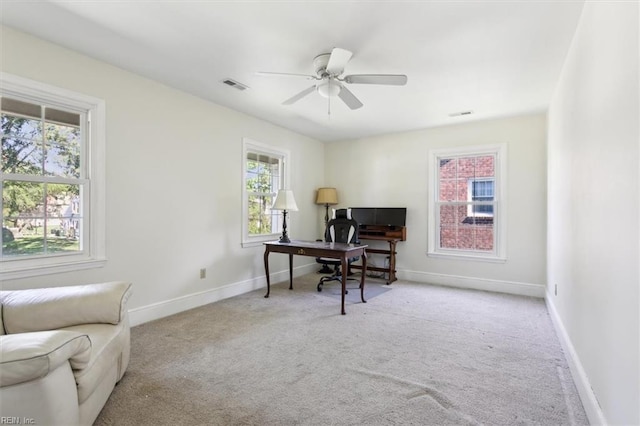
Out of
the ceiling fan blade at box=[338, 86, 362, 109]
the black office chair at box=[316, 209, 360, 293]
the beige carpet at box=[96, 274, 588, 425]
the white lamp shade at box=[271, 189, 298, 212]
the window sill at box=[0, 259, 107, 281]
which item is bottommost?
the beige carpet at box=[96, 274, 588, 425]

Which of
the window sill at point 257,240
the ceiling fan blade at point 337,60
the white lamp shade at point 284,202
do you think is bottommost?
the window sill at point 257,240

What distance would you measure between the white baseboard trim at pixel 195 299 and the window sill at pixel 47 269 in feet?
1.95

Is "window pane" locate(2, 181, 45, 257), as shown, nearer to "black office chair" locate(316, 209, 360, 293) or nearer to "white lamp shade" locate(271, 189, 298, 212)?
"white lamp shade" locate(271, 189, 298, 212)

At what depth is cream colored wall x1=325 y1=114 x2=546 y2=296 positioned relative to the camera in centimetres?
431

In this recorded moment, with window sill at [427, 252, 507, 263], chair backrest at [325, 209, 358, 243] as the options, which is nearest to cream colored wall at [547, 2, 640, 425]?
window sill at [427, 252, 507, 263]

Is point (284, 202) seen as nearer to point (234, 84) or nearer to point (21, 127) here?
point (234, 84)

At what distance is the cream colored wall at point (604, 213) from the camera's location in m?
1.22

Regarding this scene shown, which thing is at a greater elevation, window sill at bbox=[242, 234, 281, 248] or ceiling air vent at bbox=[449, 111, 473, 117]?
ceiling air vent at bbox=[449, 111, 473, 117]

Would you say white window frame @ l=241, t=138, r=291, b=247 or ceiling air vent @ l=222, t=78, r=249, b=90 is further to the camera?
white window frame @ l=241, t=138, r=291, b=247

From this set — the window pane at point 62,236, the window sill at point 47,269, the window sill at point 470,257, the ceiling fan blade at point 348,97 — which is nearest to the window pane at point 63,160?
the window pane at point 62,236

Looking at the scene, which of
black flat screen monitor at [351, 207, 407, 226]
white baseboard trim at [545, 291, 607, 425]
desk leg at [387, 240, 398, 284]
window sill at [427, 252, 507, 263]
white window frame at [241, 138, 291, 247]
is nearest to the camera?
white baseboard trim at [545, 291, 607, 425]

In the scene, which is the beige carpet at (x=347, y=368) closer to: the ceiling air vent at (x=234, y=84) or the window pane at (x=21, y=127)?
the window pane at (x=21, y=127)

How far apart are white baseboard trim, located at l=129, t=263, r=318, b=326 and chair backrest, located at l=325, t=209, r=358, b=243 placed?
107 cm

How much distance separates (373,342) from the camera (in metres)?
2.77
